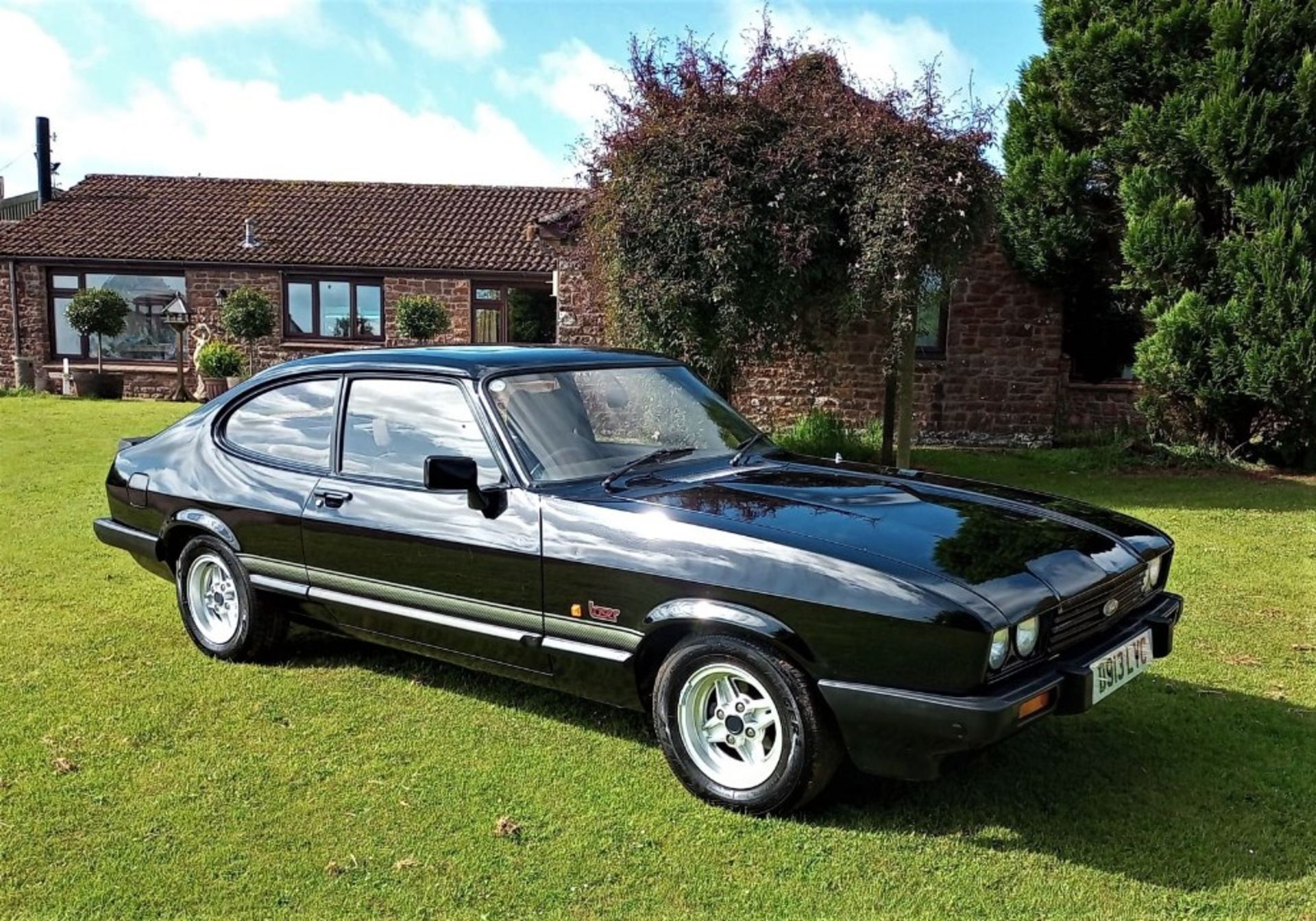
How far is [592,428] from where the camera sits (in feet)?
13.9

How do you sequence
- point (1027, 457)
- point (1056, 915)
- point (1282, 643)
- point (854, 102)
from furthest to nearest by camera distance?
point (1027, 457) → point (854, 102) → point (1282, 643) → point (1056, 915)

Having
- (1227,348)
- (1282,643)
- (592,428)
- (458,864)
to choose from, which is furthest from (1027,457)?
(458,864)

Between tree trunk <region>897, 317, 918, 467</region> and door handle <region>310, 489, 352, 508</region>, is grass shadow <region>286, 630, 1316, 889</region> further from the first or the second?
tree trunk <region>897, 317, 918, 467</region>

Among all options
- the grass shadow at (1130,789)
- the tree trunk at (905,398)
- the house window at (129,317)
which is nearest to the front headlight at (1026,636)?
the grass shadow at (1130,789)

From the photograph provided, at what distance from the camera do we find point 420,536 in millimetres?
4023

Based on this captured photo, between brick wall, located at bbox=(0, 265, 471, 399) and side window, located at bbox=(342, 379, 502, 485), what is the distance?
1858 centimetres

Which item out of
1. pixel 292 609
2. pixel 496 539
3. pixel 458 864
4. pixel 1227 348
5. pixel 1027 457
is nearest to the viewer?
pixel 458 864

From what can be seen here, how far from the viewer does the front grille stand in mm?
3252

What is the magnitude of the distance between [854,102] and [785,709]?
28.4ft

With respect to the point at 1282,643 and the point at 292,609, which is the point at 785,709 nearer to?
the point at 292,609

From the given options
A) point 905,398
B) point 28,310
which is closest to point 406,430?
point 905,398

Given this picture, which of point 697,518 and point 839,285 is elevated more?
point 839,285

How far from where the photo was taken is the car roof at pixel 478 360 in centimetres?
425

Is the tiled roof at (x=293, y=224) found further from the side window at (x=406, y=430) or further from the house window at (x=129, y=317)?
the side window at (x=406, y=430)
